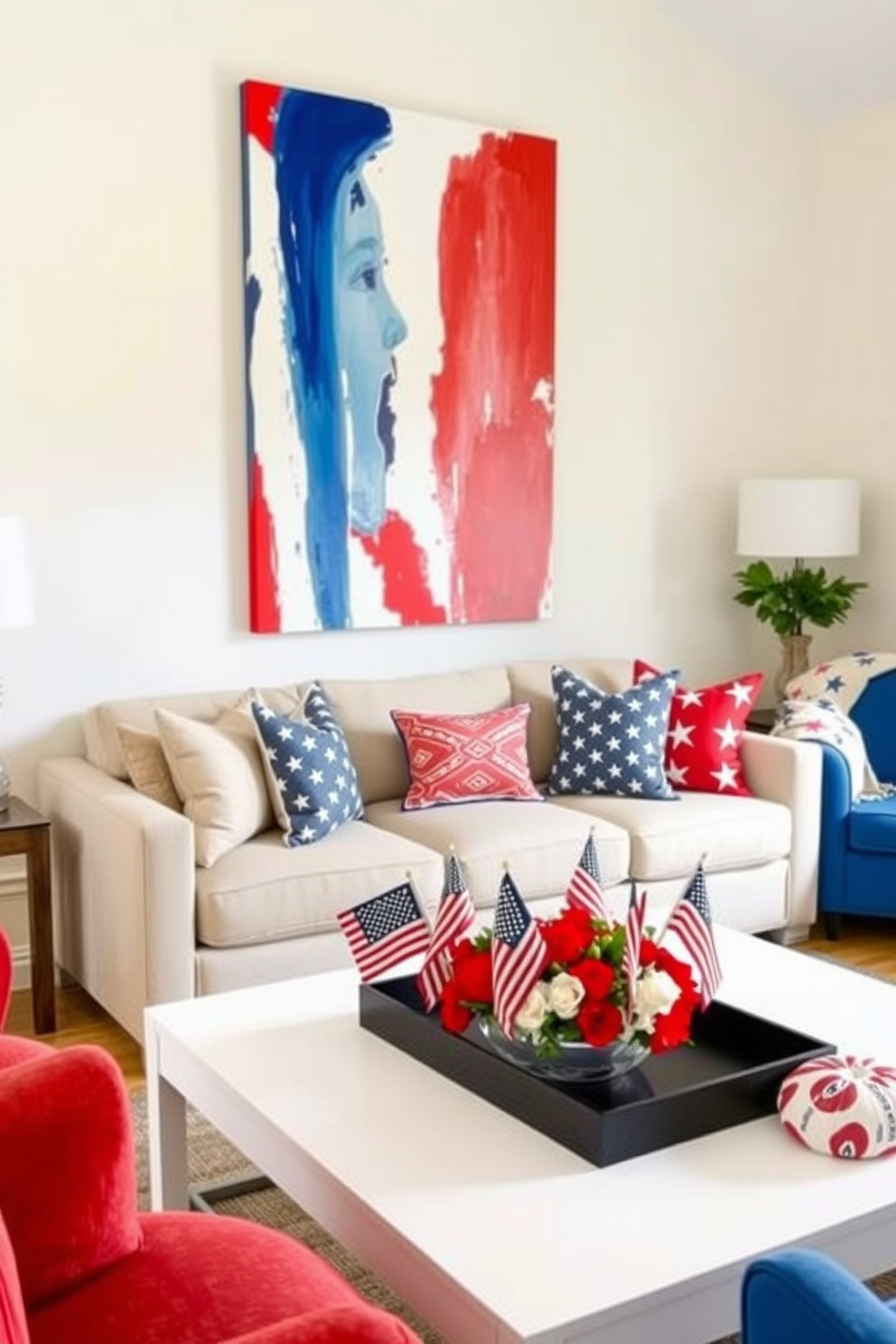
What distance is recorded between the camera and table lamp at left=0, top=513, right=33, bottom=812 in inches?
136

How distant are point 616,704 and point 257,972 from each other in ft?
4.69

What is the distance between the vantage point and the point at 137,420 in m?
4.05

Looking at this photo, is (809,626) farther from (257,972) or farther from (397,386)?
(257,972)

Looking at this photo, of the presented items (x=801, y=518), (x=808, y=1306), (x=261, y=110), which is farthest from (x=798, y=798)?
(x=808, y=1306)

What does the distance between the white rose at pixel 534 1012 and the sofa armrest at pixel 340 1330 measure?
76 cm

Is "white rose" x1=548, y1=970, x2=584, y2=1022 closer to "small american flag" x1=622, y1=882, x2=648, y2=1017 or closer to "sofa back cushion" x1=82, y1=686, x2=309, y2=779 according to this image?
"small american flag" x1=622, y1=882, x2=648, y2=1017

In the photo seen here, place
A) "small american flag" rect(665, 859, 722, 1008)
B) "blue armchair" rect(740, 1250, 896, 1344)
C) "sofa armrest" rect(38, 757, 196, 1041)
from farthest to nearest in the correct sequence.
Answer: "sofa armrest" rect(38, 757, 196, 1041), "small american flag" rect(665, 859, 722, 1008), "blue armchair" rect(740, 1250, 896, 1344)

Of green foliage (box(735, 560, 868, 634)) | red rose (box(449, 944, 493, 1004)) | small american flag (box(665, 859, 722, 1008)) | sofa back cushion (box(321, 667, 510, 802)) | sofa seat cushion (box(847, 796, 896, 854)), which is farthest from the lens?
green foliage (box(735, 560, 868, 634))

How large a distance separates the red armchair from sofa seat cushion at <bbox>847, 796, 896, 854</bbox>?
2.90 m

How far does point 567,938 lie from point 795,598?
3.23 metres

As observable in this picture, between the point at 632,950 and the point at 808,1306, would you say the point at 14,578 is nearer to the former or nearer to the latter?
the point at 632,950

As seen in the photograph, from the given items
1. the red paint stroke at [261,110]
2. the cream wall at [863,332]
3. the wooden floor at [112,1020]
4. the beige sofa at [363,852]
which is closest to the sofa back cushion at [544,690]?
the beige sofa at [363,852]

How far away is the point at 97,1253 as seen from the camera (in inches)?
67.2

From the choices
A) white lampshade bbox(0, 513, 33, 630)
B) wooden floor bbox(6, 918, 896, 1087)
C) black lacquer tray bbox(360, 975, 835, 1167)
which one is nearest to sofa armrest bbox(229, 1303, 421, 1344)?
black lacquer tray bbox(360, 975, 835, 1167)
